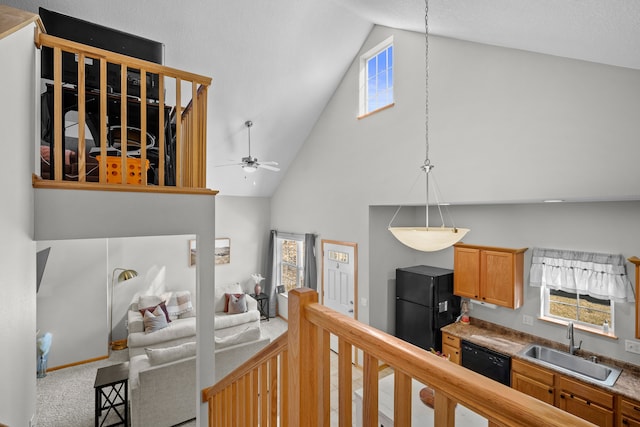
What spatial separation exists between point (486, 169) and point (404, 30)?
2.29 m

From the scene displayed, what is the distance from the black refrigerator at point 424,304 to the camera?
425cm

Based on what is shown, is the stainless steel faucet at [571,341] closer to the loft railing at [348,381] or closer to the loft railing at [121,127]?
the loft railing at [348,381]

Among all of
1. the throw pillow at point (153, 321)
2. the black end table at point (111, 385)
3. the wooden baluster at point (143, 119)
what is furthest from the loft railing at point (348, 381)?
the throw pillow at point (153, 321)

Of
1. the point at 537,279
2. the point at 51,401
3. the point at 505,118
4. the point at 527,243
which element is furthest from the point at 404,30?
the point at 51,401

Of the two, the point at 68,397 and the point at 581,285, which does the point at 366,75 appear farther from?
the point at 68,397

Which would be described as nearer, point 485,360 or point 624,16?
point 624,16

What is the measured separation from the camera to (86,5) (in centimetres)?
308

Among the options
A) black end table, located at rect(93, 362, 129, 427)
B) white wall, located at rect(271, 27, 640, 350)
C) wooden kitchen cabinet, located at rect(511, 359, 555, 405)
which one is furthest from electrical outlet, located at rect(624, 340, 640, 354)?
black end table, located at rect(93, 362, 129, 427)

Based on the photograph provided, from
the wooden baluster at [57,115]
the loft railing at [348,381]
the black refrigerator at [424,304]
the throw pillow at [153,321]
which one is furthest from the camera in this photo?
the throw pillow at [153,321]

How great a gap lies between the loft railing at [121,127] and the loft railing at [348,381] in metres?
1.42

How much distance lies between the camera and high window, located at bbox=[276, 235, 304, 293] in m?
6.53

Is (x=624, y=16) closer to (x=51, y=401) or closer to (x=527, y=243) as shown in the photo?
(x=527, y=243)

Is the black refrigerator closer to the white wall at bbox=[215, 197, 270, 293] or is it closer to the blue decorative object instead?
the white wall at bbox=[215, 197, 270, 293]

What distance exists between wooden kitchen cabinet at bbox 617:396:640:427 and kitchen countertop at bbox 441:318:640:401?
0.06 m
